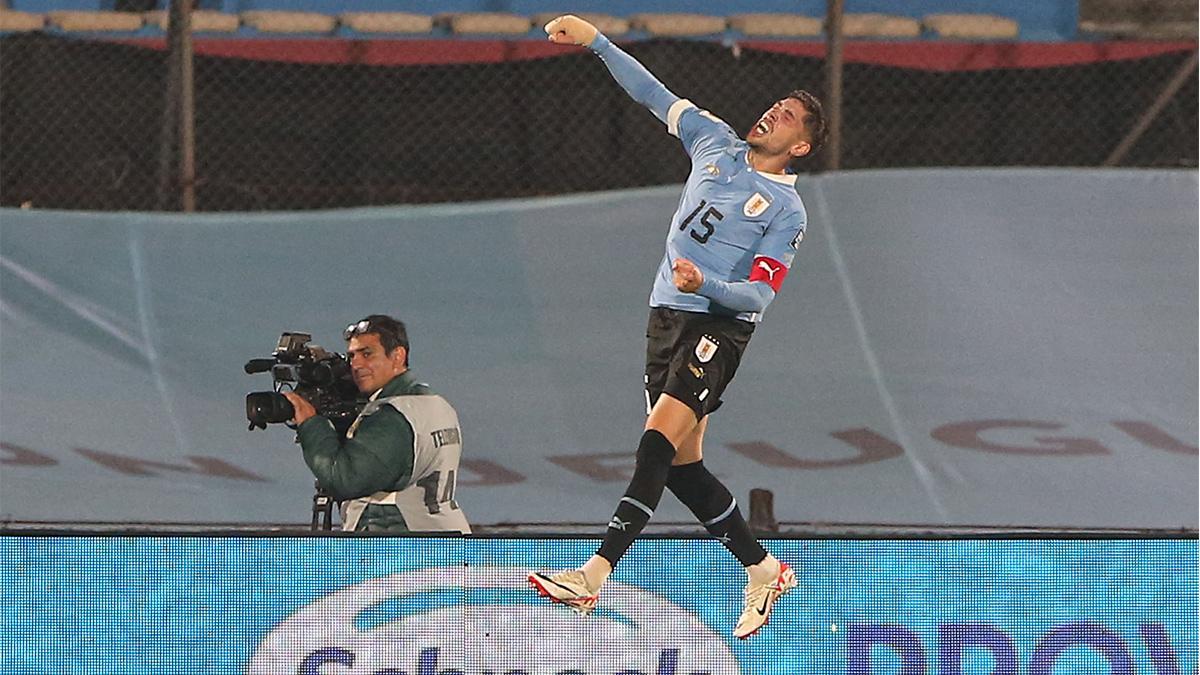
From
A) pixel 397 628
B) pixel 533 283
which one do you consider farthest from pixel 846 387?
pixel 397 628

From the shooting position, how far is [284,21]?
9836 mm

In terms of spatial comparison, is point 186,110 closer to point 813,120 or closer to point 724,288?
point 813,120

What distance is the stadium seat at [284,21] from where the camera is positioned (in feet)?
32.2

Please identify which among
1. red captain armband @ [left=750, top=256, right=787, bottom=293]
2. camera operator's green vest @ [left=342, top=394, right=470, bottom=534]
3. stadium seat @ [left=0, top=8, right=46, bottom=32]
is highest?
stadium seat @ [left=0, top=8, right=46, bottom=32]

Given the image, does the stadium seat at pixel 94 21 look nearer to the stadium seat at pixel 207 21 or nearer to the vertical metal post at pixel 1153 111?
the stadium seat at pixel 207 21

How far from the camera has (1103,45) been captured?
10.1 meters

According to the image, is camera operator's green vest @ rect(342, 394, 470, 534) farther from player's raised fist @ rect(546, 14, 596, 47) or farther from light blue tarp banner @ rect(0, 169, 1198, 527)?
light blue tarp banner @ rect(0, 169, 1198, 527)

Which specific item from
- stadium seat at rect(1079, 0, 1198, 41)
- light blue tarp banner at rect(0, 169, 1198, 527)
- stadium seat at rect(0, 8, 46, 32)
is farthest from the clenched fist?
stadium seat at rect(1079, 0, 1198, 41)

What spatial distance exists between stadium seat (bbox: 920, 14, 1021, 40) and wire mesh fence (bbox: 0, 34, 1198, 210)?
6 cm

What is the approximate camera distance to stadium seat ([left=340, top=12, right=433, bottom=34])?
32.3 ft

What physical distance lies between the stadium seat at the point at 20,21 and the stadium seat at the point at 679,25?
2711 mm

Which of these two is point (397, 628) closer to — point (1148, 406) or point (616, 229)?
point (616, 229)

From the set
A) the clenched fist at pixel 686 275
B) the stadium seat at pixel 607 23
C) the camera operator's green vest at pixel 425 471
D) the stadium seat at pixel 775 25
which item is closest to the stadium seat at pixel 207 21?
the stadium seat at pixel 607 23

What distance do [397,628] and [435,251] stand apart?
11.5 ft
